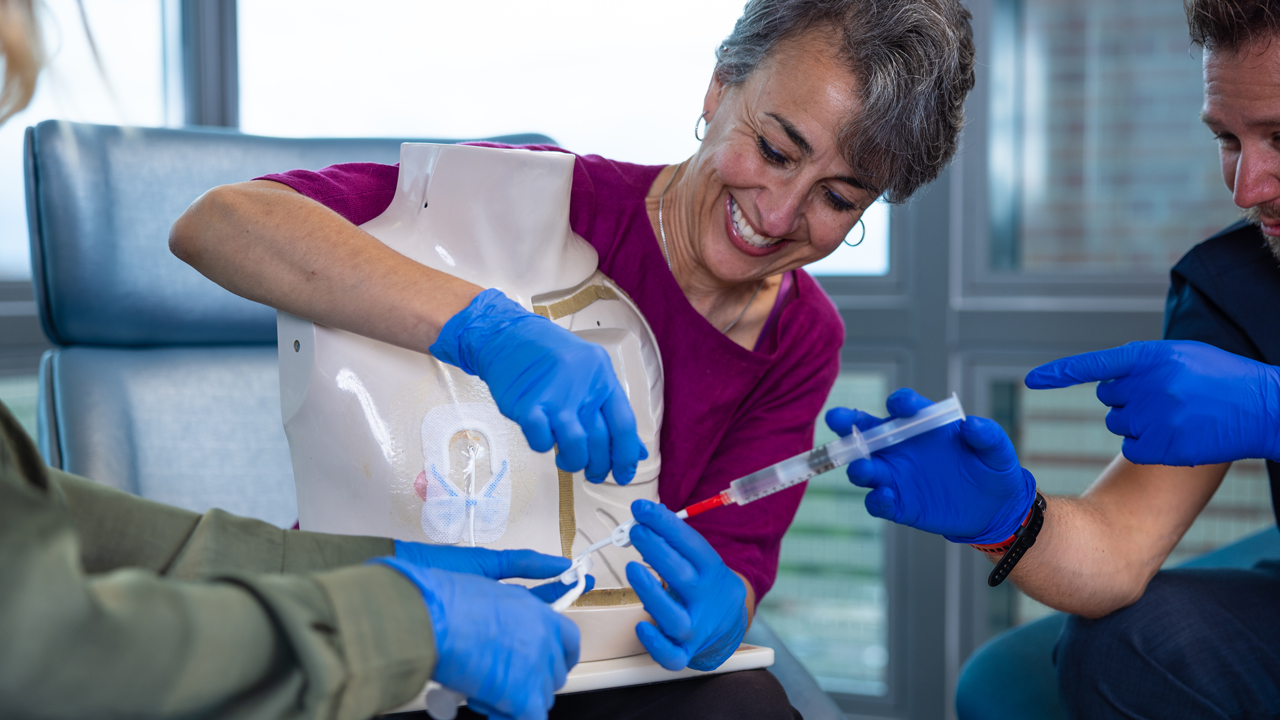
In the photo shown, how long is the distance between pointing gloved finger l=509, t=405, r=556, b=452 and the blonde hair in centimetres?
44

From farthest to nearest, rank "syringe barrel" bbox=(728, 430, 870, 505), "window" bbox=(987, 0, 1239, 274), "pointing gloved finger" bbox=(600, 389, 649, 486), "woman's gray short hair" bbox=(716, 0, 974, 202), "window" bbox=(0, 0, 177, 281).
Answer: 1. "window" bbox=(987, 0, 1239, 274)
2. "window" bbox=(0, 0, 177, 281)
3. "woman's gray short hair" bbox=(716, 0, 974, 202)
4. "syringe barrel" bbox=(728, 430, 870, 505)
5. "pointing gloved finger" bbox=(600, 389, 649, 486)

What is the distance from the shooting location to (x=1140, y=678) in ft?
3.59

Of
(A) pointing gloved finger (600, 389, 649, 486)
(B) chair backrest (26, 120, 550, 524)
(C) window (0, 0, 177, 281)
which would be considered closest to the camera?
(A) pointing gloved finger (600, 389, 649, 486)

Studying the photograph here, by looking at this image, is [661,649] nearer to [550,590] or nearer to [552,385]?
[550,590]

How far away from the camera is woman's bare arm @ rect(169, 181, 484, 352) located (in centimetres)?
91

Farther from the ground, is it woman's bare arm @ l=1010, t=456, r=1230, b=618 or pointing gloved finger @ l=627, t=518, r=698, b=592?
pointing gloved finger @ l=627, t=518, r=698, b=592

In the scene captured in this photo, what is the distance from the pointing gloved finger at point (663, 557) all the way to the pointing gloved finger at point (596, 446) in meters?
0.09

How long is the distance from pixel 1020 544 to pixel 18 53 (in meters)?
1.11

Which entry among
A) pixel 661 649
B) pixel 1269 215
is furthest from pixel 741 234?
pixel 1269 215

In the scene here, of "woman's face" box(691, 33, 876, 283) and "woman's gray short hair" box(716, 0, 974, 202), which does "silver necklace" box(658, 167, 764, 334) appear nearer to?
"woman's face" box(691, 33, 876, 283)

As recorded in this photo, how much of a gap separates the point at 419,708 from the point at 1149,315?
1.82m

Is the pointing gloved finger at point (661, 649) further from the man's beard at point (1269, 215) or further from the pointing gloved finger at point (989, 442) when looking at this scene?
the man's beard at point (1269, 215)

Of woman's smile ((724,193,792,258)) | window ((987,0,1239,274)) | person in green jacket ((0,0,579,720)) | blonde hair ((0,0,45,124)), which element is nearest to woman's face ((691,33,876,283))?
woman's smile ((724,193,792,258))

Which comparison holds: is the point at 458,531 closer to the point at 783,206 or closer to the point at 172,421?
the point at 783,206
